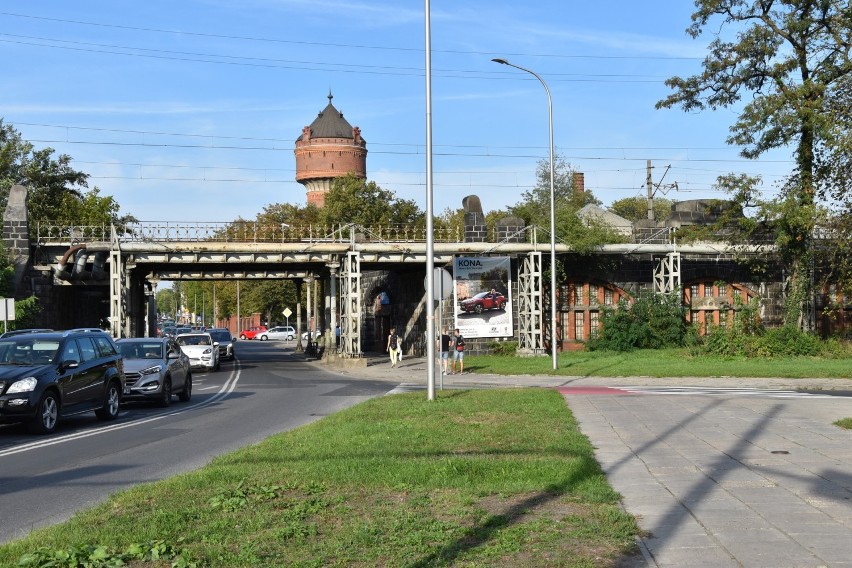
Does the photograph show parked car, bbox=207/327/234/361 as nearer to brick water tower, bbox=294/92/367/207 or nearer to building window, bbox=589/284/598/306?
building window, bbox=589/284/598/306

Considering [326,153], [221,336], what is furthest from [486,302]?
[326,153]

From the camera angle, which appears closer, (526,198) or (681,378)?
(681,378)

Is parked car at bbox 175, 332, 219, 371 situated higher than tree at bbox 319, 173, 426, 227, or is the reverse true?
tree at bbox 319, 173, 426, 227

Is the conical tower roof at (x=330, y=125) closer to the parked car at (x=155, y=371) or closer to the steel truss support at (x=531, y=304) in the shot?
the steel truss support at (x=531, y=304)

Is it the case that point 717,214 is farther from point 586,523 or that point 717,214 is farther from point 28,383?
point 586,523

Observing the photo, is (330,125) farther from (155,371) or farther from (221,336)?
(155,371)

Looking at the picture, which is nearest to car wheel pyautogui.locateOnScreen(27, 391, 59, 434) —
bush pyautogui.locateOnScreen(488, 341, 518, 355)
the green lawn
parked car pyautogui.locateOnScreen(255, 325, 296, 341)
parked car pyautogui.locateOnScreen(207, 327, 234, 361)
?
the green lawn

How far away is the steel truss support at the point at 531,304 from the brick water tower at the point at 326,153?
217 ft

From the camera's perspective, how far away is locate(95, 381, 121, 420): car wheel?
780 inches

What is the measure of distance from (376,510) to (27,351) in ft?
39.0

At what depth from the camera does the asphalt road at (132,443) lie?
34.0ft

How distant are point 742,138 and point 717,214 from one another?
16.9 feet

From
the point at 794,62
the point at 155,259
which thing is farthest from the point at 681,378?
the point at 155,259

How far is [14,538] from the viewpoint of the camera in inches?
317
